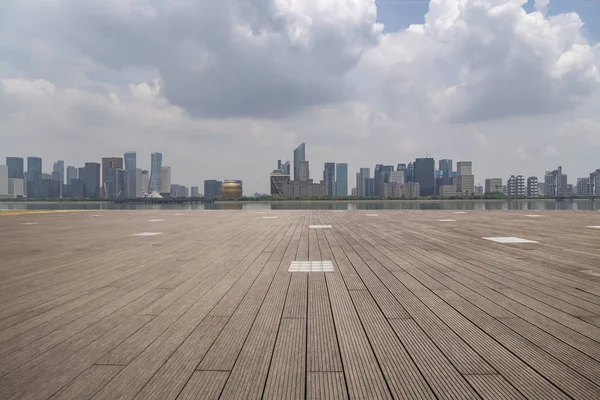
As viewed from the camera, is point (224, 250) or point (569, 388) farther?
point (224, 250)

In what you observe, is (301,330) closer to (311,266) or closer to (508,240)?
(311,266)

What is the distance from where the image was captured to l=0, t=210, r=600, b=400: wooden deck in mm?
2268

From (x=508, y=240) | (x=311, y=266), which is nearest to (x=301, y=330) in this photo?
(x=311, y=266)

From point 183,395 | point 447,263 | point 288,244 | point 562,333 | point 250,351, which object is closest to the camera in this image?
point 183,395

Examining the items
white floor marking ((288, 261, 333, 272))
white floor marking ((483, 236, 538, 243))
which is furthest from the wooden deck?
white floor marking ((483, 236, 538, 243))

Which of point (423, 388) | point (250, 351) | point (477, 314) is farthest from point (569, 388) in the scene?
point (250, 351)

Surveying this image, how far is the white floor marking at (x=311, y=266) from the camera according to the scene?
568cm

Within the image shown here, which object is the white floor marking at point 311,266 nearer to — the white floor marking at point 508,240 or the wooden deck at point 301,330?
the wooden deck at point 301,330

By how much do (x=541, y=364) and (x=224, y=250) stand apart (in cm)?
633

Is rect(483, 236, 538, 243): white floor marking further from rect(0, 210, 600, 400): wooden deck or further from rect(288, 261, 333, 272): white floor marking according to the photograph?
rect(288, 261, 333, 272): white floor marking

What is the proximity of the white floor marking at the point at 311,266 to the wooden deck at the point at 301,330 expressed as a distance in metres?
0.16

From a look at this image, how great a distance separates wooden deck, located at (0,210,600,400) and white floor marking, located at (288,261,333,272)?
0.16m

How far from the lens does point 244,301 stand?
4012 millimetres

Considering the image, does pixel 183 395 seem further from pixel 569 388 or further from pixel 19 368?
pixel 569 388
